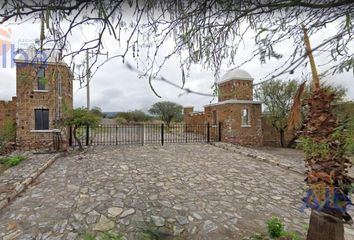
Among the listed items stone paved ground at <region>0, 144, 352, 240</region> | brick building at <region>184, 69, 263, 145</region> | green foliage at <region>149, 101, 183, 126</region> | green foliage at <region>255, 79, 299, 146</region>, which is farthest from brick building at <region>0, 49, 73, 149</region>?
green foliage at <region>149, 101, 183, 126</region>

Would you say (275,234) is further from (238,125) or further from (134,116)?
(134,116)

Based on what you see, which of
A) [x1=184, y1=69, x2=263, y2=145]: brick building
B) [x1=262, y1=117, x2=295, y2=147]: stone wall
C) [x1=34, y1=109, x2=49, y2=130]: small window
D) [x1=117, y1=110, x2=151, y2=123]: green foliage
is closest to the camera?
[x1=34, y1=109, x2=49, y2=130]: small window

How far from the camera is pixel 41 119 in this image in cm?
1142

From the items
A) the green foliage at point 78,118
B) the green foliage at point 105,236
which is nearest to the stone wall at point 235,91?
the green foliage at point 105,236

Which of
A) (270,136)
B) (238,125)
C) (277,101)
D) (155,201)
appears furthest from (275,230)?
(270,136)

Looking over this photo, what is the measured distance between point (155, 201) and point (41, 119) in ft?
29.7

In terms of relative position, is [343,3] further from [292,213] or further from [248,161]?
[248,161]

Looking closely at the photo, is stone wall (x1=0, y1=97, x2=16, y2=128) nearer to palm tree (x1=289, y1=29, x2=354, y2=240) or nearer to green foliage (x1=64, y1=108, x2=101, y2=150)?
green foliage (x1=64, y1=108, x2=101, y2=150)

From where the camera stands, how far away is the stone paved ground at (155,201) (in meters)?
3.88

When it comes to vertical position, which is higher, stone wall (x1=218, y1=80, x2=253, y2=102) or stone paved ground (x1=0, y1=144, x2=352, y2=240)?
stone wall (x1=218, y1=80, x2=253, y2=102)

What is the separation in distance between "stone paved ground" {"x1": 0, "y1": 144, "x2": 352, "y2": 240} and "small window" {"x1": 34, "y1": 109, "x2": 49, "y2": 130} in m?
4.36

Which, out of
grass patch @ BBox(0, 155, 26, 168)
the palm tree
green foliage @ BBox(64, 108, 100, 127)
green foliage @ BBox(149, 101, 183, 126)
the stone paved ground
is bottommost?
the stone paved ground

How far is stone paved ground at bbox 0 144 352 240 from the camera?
3879mm

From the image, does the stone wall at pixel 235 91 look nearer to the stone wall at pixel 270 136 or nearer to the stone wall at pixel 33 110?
the stone wall at pixel 33 110
